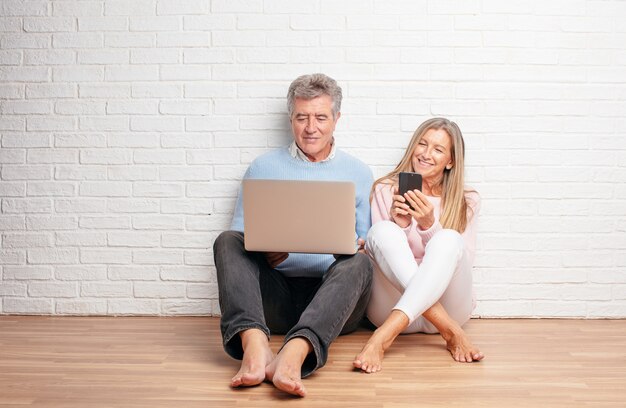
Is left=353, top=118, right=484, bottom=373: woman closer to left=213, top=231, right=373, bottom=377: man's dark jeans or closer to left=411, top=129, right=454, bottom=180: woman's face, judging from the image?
left=411, top=129, right=454, bottom=180: woman's face

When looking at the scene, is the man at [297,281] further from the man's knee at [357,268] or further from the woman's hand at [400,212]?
the woman's hand at [400,212]

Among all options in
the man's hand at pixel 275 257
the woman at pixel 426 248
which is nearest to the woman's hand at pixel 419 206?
the woman at pixel 426 248

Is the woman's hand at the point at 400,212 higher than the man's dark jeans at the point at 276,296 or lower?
higher

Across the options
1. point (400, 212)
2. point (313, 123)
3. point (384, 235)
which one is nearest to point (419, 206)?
point (400, 212)

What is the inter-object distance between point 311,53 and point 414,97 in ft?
1.82

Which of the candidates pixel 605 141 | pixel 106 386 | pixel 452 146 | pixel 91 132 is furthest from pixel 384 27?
pixel 106 386

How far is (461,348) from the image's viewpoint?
9.03ft

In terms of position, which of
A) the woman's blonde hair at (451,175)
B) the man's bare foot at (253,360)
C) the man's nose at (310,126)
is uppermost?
the man's nose at (310,126)

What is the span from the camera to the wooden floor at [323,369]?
2217 millimetres

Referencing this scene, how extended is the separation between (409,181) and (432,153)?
0.32 meters

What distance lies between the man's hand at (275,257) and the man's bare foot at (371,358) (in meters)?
0.54

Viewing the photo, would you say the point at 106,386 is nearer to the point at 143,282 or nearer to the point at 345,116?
the point at 143,282

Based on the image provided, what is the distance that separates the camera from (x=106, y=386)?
2.33m

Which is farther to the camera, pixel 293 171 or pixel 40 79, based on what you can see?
pixel 40 79
